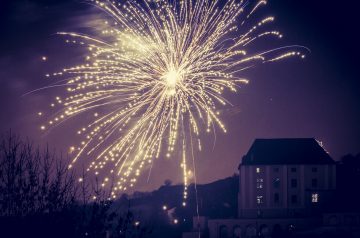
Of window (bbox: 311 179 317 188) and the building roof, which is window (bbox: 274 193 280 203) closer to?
the building roof

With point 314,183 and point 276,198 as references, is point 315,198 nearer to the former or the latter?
point 314,183

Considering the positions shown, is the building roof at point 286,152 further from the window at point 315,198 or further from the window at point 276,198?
the window at point 315,198

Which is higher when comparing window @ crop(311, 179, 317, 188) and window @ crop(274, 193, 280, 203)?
window @ crop(311, 179, 317, 188)

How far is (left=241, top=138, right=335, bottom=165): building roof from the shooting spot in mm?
62594

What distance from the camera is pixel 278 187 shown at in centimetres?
6091

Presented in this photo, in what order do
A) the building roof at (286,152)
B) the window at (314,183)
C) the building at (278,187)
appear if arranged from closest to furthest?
the building at (278,187) → the window at (314,183) → the building roof at (286,152)

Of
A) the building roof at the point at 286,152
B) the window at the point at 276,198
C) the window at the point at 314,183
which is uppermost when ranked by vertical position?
the building roof at the point at 286,152

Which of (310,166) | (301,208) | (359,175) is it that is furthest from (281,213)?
(359,175)

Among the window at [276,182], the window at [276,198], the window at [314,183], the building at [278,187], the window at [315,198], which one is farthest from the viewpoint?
the window at [276,182]

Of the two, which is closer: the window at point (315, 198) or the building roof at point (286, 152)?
the window at point (315, 198)

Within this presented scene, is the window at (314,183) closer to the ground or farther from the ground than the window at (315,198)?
farther from the ground

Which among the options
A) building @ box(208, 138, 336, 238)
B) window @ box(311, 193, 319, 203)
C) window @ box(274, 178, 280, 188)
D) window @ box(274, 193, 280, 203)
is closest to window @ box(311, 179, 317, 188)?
building @ box(208, 138, 336, 238)

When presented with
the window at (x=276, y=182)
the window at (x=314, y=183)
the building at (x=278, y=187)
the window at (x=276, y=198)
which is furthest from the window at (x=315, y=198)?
the window at (x=276, y=182)

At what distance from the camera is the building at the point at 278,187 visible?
56.3m
